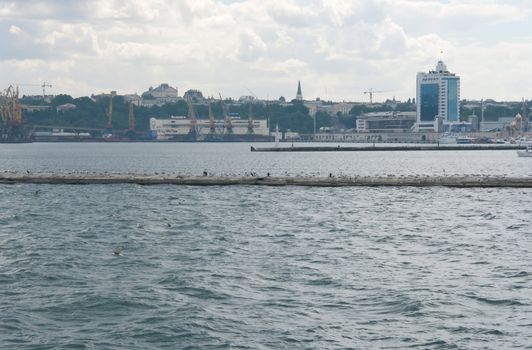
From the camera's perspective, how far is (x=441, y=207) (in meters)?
59.7

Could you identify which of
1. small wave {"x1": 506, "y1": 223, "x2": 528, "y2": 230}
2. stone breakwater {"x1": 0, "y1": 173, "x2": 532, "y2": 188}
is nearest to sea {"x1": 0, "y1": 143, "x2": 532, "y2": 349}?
small wave {"x1": 506, "y1": 223, "x2": 528, "y2": 230}

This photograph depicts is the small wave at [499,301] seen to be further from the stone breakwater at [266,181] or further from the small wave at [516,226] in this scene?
the stone breakwater at [266,181]

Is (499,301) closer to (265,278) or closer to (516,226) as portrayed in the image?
(265,278)

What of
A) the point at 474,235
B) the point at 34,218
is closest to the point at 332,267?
the point at 474,235

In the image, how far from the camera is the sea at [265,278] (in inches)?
960

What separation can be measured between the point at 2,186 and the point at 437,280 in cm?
5567

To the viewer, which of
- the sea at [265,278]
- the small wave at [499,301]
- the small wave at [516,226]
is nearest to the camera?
the sea at [265,278]

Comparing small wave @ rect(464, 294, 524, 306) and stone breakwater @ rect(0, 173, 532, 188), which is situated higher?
stone breakwater @ rect(0, 173, 532, 188)

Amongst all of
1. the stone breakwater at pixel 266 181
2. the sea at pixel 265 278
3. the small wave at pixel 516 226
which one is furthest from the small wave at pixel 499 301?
the stone breakwater at pixel 266 181

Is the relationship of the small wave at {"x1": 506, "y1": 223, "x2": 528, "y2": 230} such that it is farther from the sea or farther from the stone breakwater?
the stone breakwater

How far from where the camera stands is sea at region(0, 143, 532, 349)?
24.4 metres

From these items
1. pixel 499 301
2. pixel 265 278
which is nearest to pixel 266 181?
pixel 265 278

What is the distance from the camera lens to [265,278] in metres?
31.7

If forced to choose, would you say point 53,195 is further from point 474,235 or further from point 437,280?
point 437,280
